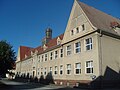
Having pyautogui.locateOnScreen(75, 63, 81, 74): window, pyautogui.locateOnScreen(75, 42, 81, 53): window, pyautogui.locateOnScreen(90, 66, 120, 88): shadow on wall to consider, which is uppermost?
pyautogui.locateOnScreen(75, 42, 81, 53): window

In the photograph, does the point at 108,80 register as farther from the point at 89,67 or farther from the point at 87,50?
the point at 87,50

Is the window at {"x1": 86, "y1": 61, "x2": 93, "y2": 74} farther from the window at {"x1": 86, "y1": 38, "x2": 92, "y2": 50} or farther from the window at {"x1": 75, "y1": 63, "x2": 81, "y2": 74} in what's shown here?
the window at {"x1": 86, "y1": 38, "x2": 92, "y2": 50}

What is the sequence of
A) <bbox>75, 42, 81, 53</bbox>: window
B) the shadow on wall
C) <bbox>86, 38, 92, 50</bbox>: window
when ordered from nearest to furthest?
the shadow on wall < <bbox>86, 38, 92, 50</bbox>: window < <bbox>75, 42, 81, 53</bbox>: window

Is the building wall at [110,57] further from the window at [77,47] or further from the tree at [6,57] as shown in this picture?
the tree at [6,57]

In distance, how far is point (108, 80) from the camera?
24.2 meters

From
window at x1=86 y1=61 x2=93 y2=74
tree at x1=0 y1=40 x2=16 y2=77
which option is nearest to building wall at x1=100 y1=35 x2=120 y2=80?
window at x1=86 y1=61 x2=93 y2=74


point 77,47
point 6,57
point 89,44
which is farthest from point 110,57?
point 6,57

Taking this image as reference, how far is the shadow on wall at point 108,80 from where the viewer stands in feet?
75.8

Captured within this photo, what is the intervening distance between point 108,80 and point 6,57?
1701 cm

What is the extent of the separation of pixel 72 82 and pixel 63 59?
562 cm

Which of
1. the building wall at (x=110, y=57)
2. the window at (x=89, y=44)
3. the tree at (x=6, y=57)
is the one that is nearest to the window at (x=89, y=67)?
the building wall at (x=110, y=57)

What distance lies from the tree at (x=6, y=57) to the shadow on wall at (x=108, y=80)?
14736 mm

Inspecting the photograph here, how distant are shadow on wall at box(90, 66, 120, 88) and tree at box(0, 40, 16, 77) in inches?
580

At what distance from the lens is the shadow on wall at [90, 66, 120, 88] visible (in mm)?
23094
